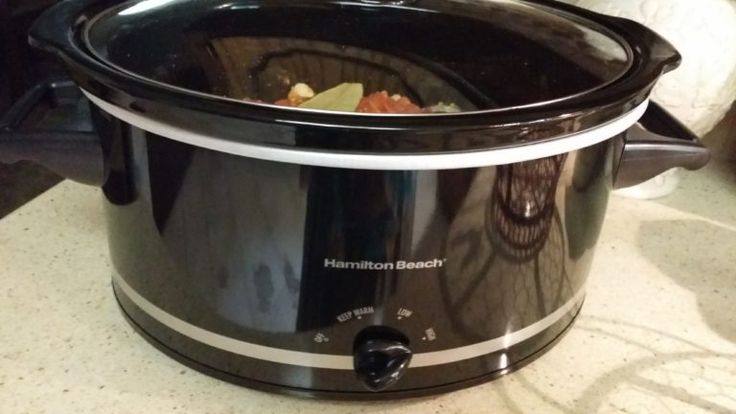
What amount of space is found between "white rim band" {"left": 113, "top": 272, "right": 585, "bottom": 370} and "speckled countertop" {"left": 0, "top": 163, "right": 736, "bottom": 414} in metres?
0.04

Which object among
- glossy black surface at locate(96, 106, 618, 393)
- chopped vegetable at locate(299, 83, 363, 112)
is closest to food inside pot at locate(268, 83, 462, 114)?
chopped vegetable at locate(299, 83, 363, 112)

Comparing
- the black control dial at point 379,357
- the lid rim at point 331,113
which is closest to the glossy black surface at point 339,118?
the lid rim at point 331,113

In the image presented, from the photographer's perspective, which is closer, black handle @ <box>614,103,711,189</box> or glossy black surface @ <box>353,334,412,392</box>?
glossy black surface @ <box>353,334,412,392</box>

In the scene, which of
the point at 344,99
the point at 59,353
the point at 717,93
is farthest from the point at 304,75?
the point at 717,93

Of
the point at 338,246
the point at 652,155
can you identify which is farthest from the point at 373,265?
the point at 652,155

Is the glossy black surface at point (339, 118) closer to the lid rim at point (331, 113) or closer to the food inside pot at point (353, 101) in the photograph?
the lid rim at point (331, 113)

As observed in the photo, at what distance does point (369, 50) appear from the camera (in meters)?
0.75

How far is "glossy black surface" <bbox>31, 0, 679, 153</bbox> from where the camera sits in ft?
1.53

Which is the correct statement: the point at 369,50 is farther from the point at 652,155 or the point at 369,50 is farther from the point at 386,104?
the point at 652,155

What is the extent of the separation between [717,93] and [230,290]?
0.60 meters

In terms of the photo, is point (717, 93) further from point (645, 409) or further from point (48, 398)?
point (48, 398)

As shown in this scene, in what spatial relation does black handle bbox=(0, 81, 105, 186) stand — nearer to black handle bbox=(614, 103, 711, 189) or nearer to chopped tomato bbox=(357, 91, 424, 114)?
chopped tomato bbox=(357, 91, 424, 114)

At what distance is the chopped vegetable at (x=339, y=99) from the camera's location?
0.66 metres

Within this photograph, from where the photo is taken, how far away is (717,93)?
2.89ft
